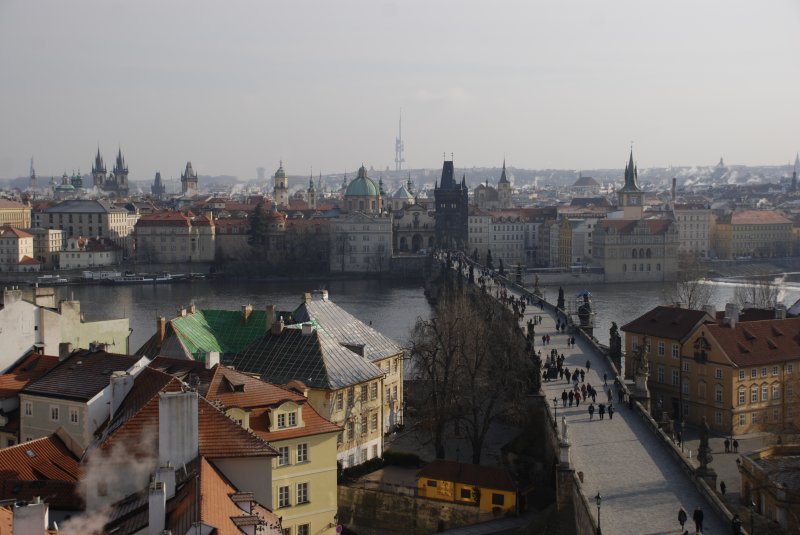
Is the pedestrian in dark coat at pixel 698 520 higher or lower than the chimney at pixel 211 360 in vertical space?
lower

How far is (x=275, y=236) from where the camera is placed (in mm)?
97938

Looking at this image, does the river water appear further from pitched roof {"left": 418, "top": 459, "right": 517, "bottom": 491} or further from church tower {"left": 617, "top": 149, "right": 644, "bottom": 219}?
pitched roof {"left": 418, "top": 459, "right": 517, "bottom": 491}

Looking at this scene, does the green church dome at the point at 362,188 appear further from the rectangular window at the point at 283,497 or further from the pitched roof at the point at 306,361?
the rectangular window at the point at 283,497

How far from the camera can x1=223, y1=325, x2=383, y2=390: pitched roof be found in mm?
23953

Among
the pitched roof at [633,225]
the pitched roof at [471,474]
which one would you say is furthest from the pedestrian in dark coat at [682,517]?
the pitched roof at [633,225]

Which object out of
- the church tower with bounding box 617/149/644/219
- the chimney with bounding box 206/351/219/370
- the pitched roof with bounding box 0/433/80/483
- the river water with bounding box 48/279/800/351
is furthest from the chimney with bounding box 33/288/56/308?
the church tower with bounding box 617/149/644/219

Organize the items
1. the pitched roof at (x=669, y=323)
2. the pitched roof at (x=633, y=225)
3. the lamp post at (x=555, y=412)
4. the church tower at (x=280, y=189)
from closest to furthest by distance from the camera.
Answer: the lamp post at (x=555, y=412) → the pitched roof at (x=669, y=323) → the pitched roof at (x=633, y=225) → the church tower at (x=280, y=189)

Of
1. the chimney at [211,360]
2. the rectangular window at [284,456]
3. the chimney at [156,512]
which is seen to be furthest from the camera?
the chimney at [211,360]

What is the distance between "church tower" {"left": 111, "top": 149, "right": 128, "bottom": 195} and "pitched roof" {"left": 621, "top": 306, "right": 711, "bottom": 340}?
152 metres

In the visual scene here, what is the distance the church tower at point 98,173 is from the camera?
183m

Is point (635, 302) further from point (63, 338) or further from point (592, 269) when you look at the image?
point (63, 338)

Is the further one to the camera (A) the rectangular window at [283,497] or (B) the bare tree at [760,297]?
(B) the bare tree at [760,297]

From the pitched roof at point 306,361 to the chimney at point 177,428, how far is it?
8861mm

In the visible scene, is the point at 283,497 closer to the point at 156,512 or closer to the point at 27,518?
the point at 156,512
